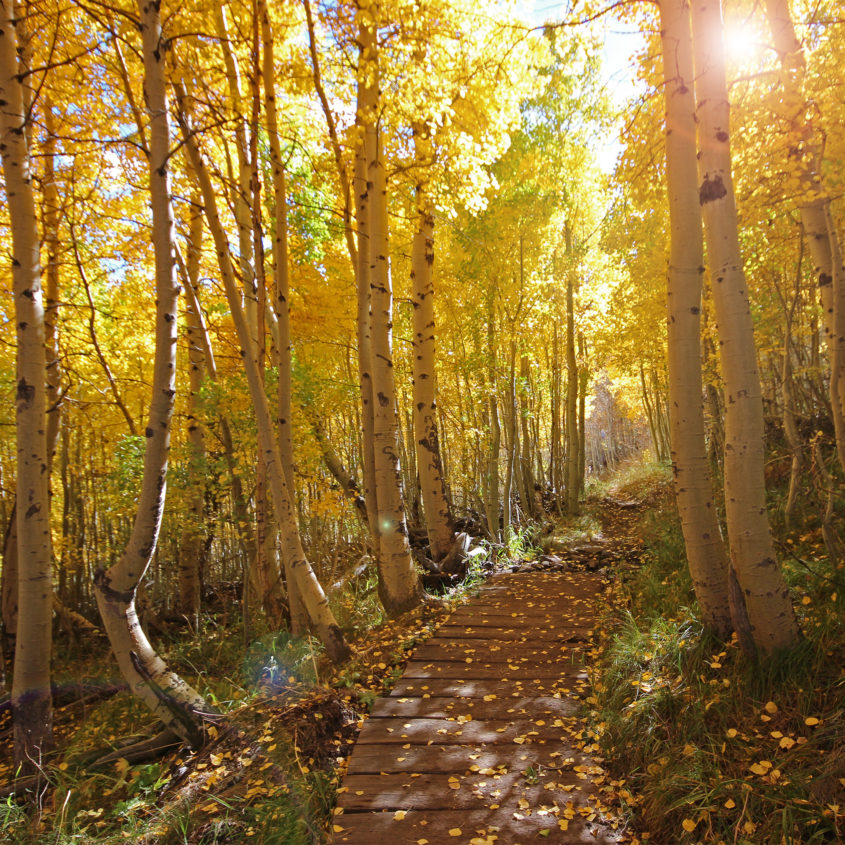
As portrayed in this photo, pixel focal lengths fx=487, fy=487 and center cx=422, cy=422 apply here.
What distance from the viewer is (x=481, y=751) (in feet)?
9.21

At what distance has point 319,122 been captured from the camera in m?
7.25

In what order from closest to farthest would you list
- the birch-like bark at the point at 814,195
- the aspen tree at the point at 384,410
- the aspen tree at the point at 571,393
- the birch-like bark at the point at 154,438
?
Answer: the birch-like bark at the point at 154,438, the birch-like bark at the point at 814,195, the aspen tree at the point at 384,410, the aspen tree at the point at 571,393

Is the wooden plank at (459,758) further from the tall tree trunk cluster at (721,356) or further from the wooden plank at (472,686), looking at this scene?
the tall tree trunk cluster at (721,356)

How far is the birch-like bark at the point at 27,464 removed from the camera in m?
3.88

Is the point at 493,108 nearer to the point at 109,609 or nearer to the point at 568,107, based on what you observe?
the point at 568,107

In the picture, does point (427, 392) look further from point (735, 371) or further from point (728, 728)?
point (728, 728)

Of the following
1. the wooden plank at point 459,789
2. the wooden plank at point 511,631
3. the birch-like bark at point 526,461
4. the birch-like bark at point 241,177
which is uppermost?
the birch-like bark at point 241,177

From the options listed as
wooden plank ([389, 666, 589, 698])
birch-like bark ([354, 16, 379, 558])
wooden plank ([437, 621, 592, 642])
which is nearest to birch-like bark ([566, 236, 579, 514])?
birch-like bark ([354, 16, 379, 558])

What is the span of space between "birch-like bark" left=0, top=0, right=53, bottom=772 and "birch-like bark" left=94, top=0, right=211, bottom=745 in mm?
1010

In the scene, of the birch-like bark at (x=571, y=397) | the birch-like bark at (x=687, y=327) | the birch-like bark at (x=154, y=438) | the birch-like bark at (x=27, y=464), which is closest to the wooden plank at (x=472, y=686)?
the birch-like bark at (x=687, y=327)

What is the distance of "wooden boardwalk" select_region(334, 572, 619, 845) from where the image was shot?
2281 millimetres

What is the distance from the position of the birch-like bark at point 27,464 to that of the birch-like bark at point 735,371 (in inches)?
196

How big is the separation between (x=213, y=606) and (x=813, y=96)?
1075 centimetres

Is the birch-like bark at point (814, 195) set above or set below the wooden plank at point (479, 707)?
above
